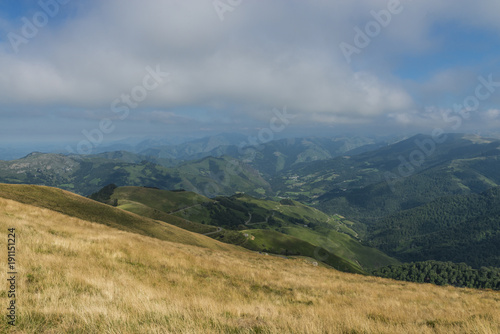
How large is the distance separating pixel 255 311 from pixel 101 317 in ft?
15.9

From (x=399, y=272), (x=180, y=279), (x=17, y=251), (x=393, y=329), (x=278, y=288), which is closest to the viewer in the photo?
(x=393, y=329)

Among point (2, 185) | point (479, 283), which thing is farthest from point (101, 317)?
point (479, 283)

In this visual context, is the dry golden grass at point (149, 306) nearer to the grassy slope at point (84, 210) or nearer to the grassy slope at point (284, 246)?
the grassy slope at point (84, 210)

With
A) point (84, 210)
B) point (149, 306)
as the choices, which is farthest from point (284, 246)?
point (149, 306)

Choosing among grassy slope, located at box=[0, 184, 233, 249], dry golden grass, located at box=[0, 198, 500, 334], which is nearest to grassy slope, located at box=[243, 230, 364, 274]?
grassy slope, located at box=[0, 184, 233, 249]

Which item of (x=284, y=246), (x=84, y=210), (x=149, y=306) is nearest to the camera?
(x=149, y=306)

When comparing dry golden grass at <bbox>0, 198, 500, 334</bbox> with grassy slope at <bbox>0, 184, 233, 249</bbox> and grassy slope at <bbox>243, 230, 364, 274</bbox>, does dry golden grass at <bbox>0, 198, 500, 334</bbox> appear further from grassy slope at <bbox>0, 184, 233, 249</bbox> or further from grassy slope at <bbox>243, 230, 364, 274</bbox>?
grassy slope at <bbox>243, 230, 364, 274</bbox>

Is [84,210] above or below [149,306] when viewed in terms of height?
below

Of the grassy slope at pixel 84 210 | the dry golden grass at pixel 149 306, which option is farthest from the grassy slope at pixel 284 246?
the dry golden grass at pixel 149 306

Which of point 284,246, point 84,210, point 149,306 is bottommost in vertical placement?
point 284,246

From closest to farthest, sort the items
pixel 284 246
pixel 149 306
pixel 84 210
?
pixel 149 306 < pixel 84 210 < pixel 284 246

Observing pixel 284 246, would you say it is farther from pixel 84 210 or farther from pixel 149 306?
pixel 149 306

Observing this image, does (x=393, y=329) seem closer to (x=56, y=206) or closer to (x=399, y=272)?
(x=56, y=206)

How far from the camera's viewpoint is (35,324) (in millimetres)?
5578
